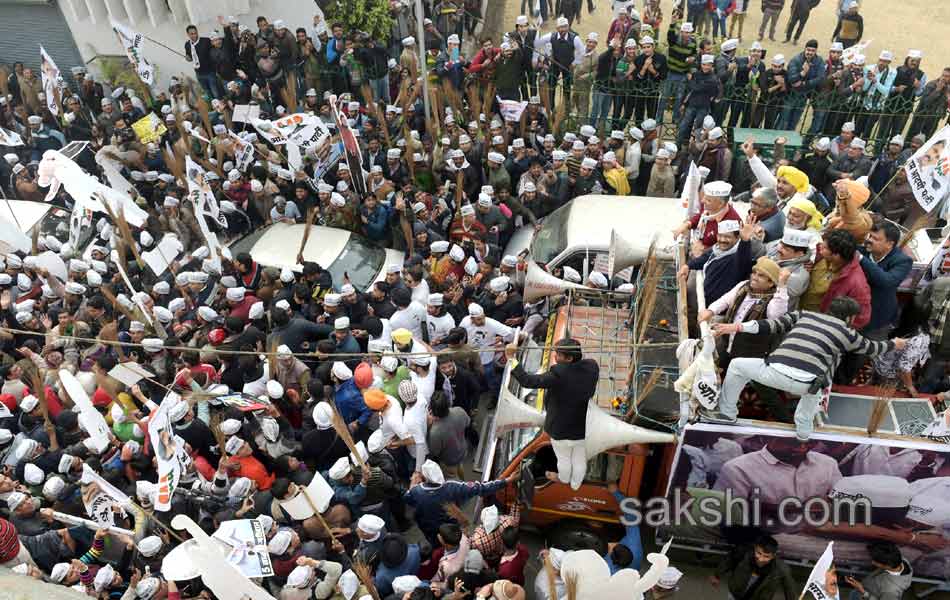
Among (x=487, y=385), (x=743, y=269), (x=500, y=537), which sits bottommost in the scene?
(x=487, y=385)

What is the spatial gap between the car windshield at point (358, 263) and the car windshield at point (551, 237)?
2060mm

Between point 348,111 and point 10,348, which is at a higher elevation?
point 348,111

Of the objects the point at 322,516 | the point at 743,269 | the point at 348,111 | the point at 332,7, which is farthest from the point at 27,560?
the point at 332,7

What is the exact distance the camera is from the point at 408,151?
11.3 meters

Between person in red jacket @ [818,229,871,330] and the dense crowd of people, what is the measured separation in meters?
0.02

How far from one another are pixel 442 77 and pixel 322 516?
30.0 feet

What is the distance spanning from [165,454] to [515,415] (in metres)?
2.94

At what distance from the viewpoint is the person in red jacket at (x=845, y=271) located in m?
6.09

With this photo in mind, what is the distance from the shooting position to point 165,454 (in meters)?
6.27

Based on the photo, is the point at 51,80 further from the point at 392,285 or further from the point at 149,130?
the point at 392,285

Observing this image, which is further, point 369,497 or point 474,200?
point 474,200

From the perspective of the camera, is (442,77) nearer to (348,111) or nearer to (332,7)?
(348,111)

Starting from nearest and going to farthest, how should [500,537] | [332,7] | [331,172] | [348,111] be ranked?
[500,537]
[331,172]
[348,111]
[332,7]

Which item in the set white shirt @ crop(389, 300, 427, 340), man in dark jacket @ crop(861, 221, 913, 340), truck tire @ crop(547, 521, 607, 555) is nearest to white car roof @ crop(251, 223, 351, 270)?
white shirt @ crop(389, 300, 427, 340)
